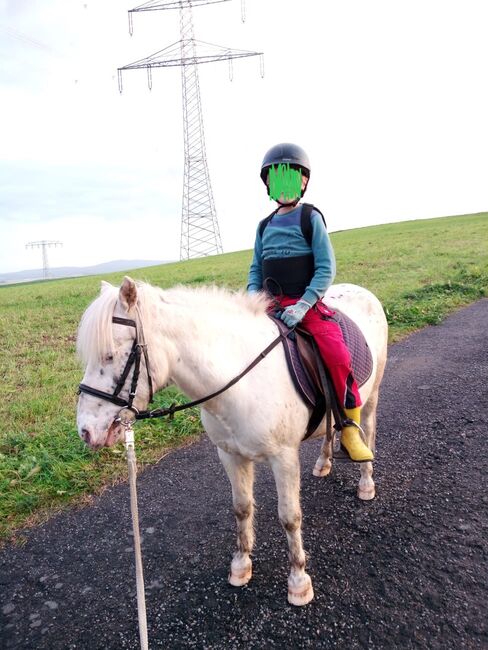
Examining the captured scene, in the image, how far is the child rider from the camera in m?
3.33

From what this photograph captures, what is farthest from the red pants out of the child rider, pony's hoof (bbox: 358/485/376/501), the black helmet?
pony's hoof (bbox: 358/485/376/501)

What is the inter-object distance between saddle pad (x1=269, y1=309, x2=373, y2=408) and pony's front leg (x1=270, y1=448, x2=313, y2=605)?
0.44 metres

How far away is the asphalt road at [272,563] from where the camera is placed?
2885 millimetres

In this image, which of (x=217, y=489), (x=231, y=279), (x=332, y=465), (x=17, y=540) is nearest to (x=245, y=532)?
(x=217, y=489)

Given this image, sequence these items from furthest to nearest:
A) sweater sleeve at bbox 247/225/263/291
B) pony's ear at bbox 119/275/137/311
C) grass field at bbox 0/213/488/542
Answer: grass field at bbox 0/213/488/542, sweater sleeve at bbox 247/225/263/291, pony's ear at bbox 119/275/137/311

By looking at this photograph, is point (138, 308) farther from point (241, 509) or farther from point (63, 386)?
point (63, 386)

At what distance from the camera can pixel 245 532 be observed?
11.3 ft

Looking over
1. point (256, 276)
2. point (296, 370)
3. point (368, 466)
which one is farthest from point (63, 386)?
point (296, 370)

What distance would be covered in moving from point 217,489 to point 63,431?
233 centimetres

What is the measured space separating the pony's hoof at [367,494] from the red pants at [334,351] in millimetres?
1231

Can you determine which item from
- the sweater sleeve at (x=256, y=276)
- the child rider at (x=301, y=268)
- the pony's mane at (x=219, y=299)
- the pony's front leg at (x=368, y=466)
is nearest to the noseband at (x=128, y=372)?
the pony's mane at (x=219, y=299)

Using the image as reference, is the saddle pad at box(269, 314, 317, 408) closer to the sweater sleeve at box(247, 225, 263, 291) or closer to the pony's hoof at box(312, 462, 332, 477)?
the sweater sleeve at box(247, 225, 263, 291)

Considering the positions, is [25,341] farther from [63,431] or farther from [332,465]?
[332,465]

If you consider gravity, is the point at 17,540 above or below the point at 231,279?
below
